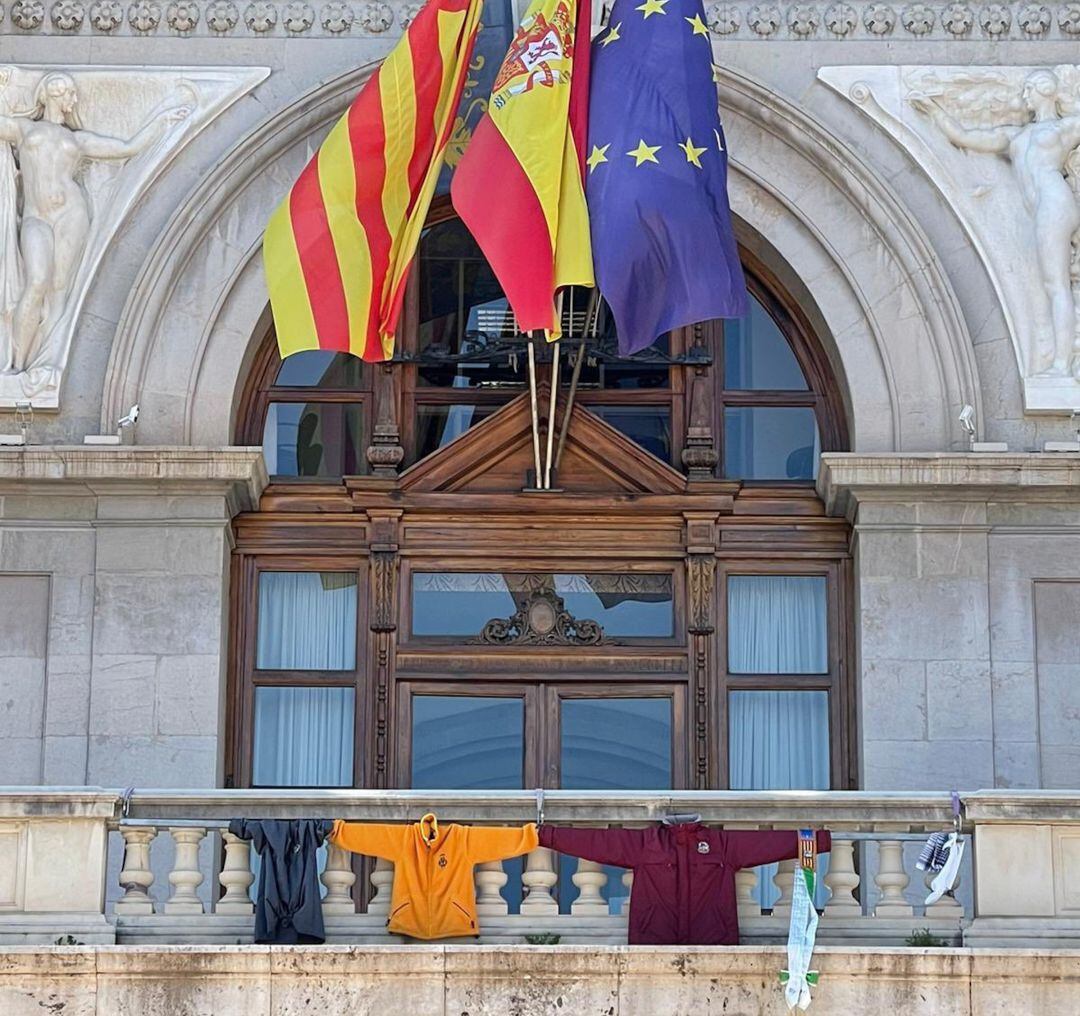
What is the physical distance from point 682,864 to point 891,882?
1.40m

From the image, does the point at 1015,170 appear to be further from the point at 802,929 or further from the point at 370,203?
the point at 802,929

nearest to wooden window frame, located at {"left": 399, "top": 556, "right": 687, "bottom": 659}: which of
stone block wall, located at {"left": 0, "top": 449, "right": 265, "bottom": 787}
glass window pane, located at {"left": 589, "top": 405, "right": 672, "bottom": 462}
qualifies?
glass window pane, located at {"left": 589, "top": 405, "right": 672, "bottom": 462}

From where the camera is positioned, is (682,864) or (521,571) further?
(521,571)

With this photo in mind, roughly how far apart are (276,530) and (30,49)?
4.39m

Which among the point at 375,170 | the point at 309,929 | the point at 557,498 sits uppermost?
the point at 375,170

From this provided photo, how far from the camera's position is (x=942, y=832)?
19.2 metres

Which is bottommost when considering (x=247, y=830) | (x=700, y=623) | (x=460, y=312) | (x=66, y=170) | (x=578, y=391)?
(x=247, y=830)

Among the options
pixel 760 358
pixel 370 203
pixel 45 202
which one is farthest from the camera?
pixel 760 358

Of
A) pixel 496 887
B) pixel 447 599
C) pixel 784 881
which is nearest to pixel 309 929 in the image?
pixel 496 887

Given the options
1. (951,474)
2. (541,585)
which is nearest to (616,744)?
(541,585)

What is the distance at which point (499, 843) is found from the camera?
19.1m

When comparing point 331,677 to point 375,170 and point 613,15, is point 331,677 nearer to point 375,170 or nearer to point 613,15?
point 375,170

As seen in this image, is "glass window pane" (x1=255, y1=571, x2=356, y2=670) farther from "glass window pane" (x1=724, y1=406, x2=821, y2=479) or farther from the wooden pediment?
"glass window pane" (x1=724, y1=406, x2=821, y2=479)

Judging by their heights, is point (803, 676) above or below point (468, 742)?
above
